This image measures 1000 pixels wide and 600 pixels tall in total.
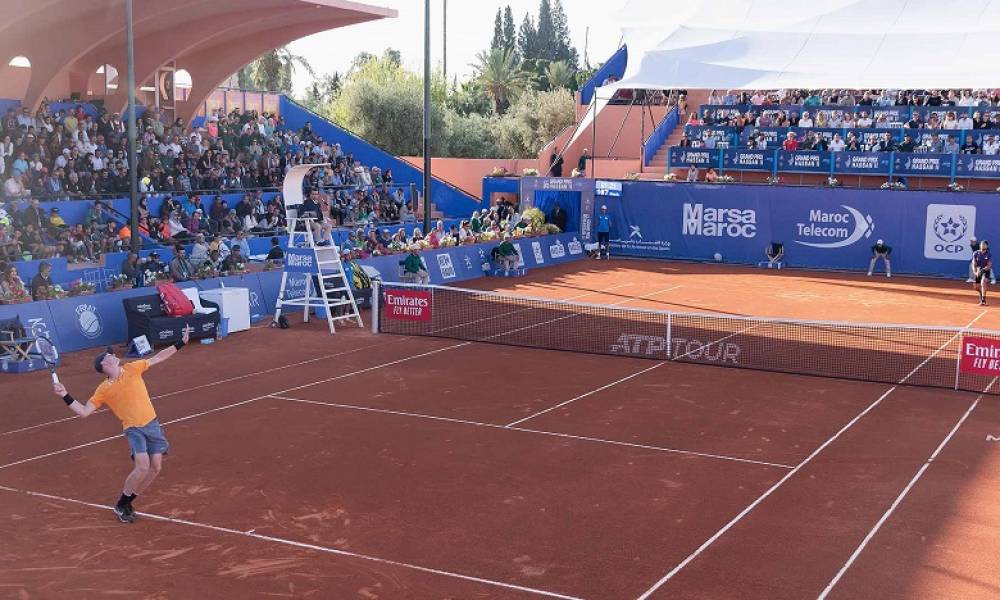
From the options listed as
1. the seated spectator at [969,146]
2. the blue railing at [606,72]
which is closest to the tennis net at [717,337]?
the seated spectator at [969,146]

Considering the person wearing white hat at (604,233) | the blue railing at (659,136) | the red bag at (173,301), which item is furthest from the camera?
the blue railing at (659,136)

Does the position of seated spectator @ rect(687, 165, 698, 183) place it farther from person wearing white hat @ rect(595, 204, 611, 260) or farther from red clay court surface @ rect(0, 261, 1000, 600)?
red clay court surface @ rect(0, 261, 1000, 600)

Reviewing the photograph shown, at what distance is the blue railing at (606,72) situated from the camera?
54219mm

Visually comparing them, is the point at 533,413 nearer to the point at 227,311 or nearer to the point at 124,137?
the point at 227,311

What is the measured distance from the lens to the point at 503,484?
506 inches

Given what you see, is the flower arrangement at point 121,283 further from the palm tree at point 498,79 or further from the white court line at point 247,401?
the palm tree at point 498,79

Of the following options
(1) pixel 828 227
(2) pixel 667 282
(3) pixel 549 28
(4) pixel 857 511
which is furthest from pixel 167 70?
(3) pixel 549 28

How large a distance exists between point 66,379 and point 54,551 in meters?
8.86

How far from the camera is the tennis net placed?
19344 mm

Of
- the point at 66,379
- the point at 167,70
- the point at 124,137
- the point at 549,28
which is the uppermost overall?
the point at 549,28

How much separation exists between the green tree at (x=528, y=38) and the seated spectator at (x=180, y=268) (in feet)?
335

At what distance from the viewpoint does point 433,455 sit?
46.3ft

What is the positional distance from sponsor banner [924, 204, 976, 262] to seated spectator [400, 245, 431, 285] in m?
16.6

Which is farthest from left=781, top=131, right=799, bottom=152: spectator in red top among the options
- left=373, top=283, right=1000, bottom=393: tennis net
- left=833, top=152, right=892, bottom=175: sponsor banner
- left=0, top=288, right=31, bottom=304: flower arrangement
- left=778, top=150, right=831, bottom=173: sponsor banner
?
left=0, top=288, right=31, bottom=304: flower arrangement
